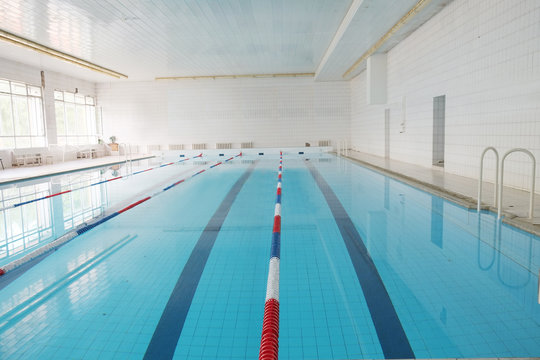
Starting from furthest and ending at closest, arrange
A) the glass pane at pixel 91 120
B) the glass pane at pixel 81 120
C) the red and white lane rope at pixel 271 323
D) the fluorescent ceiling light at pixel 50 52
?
the glass pane at pixel 91 120, the glass pane at pixel 81 120, the fluorescent ceiling light at pixel 50 52, the red and white lane rope at pixel 271 323

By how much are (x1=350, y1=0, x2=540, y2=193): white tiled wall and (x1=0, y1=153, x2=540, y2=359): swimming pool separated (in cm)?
184

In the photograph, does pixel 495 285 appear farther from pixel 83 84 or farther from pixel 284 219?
pixel 83 84

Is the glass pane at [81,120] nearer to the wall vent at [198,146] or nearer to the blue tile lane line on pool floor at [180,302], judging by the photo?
the wall vent at [198,146]

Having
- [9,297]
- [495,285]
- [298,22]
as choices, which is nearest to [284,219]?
[495,285]

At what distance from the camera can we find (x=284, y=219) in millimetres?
4508

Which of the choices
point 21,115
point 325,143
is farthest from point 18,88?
point 325,143

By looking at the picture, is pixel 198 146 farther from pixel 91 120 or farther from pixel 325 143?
pixel 325 143

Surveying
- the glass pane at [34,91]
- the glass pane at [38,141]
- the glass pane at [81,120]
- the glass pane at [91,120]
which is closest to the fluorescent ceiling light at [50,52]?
the glass pane at [34,91]

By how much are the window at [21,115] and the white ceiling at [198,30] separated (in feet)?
3.25

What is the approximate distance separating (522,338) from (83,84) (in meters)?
17.7

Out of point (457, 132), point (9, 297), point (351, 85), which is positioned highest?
point (351, 85)

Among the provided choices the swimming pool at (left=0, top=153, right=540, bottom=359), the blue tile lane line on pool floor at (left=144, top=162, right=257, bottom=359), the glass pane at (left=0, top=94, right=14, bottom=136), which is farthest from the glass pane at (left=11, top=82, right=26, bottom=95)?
the blue tile lane line on pool floor at (left=144, top=162, right=257, bottom=359)

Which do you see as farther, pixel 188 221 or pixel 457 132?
pixel 457 132

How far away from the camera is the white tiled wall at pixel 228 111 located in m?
16.7
